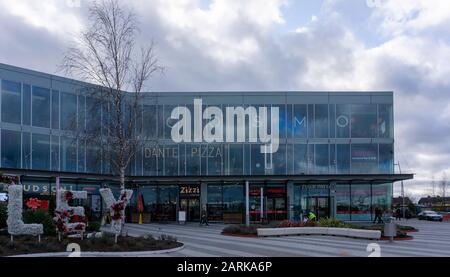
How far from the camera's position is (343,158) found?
49.2 m

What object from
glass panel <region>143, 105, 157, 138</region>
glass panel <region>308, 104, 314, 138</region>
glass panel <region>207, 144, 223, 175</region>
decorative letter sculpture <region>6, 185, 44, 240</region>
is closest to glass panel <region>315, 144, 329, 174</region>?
glass panel <region>308, 104, 314, 138</region>

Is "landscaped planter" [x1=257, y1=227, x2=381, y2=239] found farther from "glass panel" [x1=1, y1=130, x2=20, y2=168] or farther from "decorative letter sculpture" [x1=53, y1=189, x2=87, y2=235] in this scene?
"glass panel" [x1=1, y1=130, x2=20, y2=168]

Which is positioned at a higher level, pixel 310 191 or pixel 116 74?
pixel 116 74

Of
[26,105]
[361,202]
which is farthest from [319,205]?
[26,105]

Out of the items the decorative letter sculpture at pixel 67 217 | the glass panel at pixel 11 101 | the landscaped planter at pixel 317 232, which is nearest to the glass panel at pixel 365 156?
the landscaped planter at pixel 317 232

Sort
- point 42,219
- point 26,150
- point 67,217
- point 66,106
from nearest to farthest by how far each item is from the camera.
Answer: point 67,217
point 42,219
point 26,150
point 66,106

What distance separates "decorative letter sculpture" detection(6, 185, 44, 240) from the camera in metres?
19.2

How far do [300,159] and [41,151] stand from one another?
21548 mm

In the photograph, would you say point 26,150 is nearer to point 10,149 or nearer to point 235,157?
point 10,149
